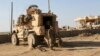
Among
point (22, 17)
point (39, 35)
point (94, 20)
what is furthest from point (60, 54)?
point (94, 20)

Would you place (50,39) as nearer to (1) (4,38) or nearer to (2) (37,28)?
(2) (37,28)

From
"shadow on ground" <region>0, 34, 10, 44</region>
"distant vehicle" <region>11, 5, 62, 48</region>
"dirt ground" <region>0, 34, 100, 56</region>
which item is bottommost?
"dirt ground" <region>0, 34, 100, 56</region>

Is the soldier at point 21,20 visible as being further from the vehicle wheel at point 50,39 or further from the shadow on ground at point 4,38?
the shadow on ground at point 4,38

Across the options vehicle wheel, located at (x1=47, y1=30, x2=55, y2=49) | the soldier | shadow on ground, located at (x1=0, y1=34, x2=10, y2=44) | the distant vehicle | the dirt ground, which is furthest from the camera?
shadow on ground, located at (x1=0, y1=34, x2=10, y2=44)

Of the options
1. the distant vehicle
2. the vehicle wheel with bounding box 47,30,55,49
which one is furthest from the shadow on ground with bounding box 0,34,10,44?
the vehicle wheel with bounding box 47,30,55,49

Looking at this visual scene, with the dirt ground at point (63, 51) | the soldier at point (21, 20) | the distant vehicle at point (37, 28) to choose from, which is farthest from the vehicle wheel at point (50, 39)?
the soldier at point (21, 20)

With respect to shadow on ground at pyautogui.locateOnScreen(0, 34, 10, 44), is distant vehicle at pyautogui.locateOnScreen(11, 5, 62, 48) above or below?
above

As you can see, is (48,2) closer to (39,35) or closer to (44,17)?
(44,17)

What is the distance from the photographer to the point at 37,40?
72.2 feet

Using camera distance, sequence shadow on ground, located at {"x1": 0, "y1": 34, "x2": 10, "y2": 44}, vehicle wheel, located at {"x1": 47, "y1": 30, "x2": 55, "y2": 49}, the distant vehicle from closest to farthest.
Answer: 1. vehicle wheel, located at {"x1": 47, "y1": 30, "x2": 55, "y2": 49}
2. the distant vehicle
3. shadow on ground, located at {"x1": 0, "y1": 34, "x2": 10, "y2": 44}

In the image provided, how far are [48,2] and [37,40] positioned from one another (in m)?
6.23

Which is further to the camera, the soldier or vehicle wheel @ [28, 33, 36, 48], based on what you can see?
the soldier

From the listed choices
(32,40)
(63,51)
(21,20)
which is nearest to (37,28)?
(32,40)

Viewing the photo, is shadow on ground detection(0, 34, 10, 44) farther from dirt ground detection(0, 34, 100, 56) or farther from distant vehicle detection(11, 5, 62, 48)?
dirt ground detection(0, 34, 100, 56)
